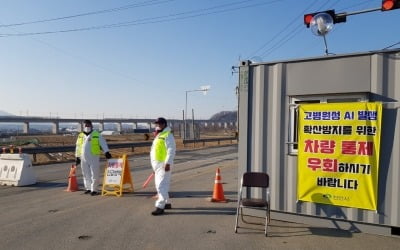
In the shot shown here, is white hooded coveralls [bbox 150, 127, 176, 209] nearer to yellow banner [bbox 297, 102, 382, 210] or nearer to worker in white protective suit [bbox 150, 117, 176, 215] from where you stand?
worker in white protective suit [bbox 150, 117, 176, 215]

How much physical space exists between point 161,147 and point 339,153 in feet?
11.9

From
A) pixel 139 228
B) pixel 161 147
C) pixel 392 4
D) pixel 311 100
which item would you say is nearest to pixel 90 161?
pixel 161 147

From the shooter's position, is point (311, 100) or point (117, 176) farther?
point (117, 176)

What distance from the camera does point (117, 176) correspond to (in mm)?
11594

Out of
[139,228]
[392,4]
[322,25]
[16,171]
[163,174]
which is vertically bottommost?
[139,228]

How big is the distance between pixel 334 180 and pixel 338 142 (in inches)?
26.7

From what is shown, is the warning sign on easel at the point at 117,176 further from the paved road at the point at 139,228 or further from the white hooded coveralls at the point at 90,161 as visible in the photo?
the paved road at the point at 139,228

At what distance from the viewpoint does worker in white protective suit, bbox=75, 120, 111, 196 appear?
37.4 ft

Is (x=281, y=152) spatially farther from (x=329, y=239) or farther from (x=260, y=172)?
(x=329, y=239)

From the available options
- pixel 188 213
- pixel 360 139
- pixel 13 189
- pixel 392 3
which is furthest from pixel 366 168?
pixel 13 189

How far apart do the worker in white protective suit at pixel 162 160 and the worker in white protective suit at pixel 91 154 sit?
116 inches

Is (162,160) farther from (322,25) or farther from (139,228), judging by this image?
(322,25)

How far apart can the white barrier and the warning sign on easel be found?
3.43 meters

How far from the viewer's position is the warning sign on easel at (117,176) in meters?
11.4
